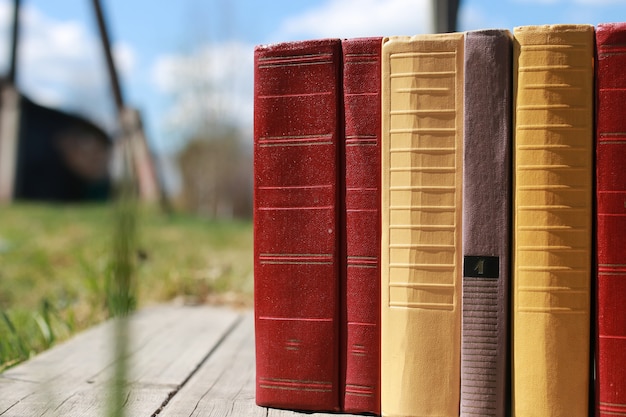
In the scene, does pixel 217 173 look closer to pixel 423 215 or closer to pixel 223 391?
pixel 223 391

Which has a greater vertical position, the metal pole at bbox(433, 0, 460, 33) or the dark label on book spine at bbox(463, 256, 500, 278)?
the metal pole at bbox(433, 0, 460, 33)

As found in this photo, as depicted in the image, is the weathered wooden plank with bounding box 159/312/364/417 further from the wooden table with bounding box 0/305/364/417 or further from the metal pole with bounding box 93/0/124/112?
the metal pole with bounding box 93/0/124/112

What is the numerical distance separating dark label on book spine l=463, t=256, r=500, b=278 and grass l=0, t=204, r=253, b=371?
2.22 feet

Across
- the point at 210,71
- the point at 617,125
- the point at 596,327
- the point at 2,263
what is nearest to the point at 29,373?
the point at 596,327

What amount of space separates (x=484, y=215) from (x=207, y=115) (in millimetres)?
12459

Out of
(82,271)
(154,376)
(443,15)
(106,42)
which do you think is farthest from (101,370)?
(106,42)

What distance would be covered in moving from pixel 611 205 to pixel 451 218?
217mm

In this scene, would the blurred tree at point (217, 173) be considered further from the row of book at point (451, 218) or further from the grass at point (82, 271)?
the row of book at point (451, 218)

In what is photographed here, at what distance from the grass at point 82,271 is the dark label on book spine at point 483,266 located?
68cm

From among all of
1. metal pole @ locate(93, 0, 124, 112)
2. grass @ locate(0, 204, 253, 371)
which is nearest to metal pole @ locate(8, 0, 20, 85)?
grass @ locate(0, 204, 253, 371)

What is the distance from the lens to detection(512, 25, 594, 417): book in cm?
94

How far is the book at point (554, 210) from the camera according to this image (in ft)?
3.10

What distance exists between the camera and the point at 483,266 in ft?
3.15

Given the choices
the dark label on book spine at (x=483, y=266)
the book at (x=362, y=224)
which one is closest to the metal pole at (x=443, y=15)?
the book at (x=362, y=224)
